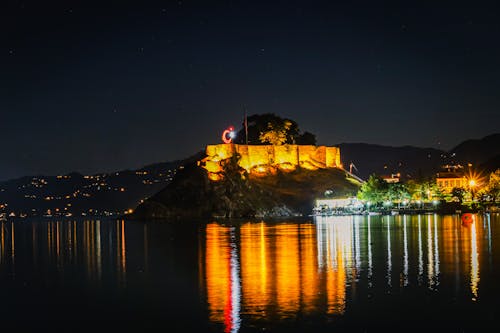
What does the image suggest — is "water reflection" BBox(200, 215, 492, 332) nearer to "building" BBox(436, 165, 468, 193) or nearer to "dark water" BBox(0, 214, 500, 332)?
"dark water" BBox(0, 214, 500, 332)

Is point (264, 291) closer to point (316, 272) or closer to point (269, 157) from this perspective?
point (316, 272)

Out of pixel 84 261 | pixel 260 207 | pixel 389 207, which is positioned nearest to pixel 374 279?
pixel 84 261

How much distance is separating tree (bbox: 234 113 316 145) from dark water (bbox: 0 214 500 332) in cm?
8816

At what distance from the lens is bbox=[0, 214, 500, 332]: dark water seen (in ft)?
57.7

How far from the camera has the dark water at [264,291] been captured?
17594 mm

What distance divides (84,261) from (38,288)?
38.2 feet

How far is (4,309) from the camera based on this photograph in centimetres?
2098

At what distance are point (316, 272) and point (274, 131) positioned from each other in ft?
331

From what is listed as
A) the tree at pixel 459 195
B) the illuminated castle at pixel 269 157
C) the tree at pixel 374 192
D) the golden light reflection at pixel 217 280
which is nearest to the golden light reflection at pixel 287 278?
the golden light reflection at pixel 217 280

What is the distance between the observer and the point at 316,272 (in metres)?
27.0

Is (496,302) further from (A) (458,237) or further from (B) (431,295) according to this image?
(A) (458,237)

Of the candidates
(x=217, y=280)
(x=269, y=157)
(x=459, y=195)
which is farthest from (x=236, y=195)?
(x=217, y=280)

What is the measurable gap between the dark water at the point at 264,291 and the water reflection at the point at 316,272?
0.16ft

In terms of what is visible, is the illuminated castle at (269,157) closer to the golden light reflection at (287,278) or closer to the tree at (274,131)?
the tree at (274,131)
